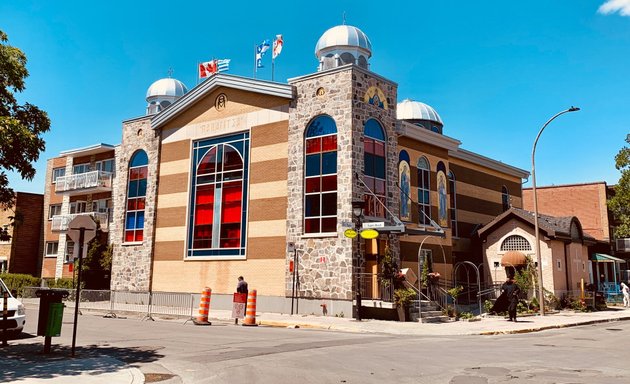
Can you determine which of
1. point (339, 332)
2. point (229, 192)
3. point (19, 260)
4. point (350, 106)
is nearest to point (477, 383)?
point (339, 332)

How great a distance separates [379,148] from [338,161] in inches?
102

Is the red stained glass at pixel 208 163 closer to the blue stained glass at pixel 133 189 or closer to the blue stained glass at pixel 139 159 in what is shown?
the blue stained glass at pixel 139 159

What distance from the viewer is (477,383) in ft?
28.2

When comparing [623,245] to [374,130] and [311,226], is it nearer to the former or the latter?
[374,130]

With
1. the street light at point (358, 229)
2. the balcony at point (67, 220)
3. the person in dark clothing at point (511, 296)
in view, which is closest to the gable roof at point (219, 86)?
the street light at point (358, 229)

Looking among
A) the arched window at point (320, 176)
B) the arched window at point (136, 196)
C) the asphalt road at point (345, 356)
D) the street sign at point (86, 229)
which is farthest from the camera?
the arched window at point (136, 196)

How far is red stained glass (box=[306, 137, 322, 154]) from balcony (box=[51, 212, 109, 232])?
20.5 metres

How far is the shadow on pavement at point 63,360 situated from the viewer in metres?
9.55

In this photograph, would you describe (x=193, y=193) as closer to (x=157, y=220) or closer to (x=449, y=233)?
(x=157, y=220)

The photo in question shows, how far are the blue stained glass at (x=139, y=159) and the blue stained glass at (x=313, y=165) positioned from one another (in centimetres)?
1246

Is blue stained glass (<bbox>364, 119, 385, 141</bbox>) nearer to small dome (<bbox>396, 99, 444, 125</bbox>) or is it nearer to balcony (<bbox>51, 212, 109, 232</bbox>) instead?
small dome (<bbox>396, 99, 444, 125</bbox>)

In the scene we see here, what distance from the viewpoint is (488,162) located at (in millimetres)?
37750

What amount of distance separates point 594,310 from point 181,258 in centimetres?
2360

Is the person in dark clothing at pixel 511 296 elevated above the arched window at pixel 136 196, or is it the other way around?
the arched window at pixel 136 196
